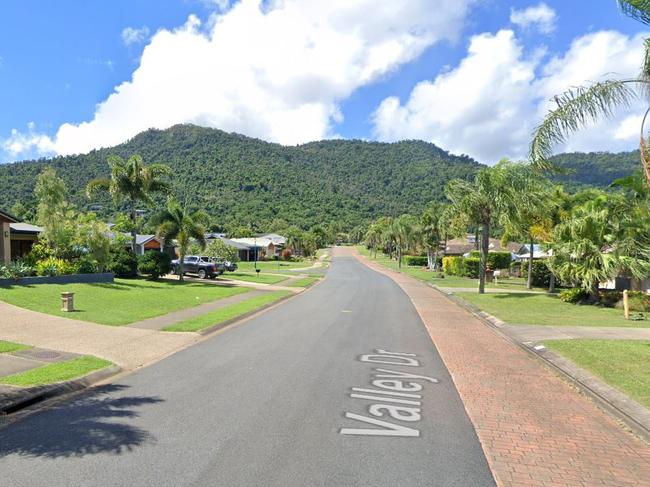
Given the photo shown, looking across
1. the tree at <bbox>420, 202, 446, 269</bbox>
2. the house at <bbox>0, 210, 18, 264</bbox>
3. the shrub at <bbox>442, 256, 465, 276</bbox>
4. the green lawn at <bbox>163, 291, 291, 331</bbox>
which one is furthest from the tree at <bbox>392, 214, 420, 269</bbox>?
the house at <bbox>0, 210, 18, 264</bbox>

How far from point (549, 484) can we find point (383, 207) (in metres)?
177

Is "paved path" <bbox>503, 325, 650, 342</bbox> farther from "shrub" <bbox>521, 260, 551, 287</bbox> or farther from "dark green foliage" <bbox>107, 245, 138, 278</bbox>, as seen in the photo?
"dark green foliage" <bbox>107, 245, 138, 278</bbox>

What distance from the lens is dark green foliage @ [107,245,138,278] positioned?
30266 millimetres

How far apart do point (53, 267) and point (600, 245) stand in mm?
26238

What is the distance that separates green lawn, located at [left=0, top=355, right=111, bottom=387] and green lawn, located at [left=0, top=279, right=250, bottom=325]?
5.49 metres

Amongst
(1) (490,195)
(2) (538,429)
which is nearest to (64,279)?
(1) (490,195)

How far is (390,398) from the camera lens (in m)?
7.81

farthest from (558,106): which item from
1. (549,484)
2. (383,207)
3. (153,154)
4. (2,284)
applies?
(383,207)

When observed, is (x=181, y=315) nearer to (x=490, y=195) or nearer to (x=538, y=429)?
(x=538, y=429)

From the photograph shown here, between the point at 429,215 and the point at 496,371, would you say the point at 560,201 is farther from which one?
the point at 429,215

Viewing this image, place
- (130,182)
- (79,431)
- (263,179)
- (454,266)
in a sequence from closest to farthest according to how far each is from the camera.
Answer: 1. (79,431)
2. (130,182)
3. (454,266)
4. (263,179)

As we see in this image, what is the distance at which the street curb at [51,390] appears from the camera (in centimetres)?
685

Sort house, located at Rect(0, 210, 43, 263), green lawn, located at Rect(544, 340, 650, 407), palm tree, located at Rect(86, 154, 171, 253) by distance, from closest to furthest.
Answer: green lawn, located at Rect(544, 340, 650, 407) → house, located at Rect(0, 210, 43, 263) → palm tree, located at Rect(86, 154, 171, 253)

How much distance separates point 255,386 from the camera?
815 centimetres
